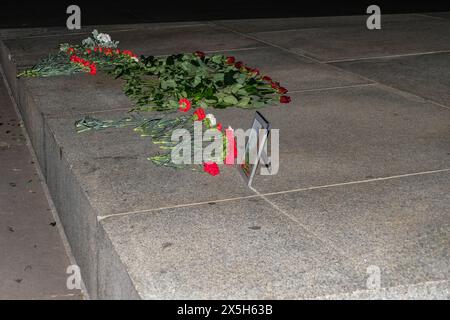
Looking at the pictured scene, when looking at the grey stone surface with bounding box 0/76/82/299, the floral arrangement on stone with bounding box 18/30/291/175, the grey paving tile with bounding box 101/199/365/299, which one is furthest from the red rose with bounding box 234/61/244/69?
the grey paving tile with bounding box 101/199/365/299

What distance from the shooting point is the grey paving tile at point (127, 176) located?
3.70 meters

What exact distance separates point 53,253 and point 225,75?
2402 millimetres

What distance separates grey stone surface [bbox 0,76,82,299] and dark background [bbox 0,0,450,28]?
6.19 meters

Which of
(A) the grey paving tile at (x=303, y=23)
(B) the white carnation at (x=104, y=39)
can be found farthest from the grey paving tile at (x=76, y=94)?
(A) the grey paving tile at (x=303, y=23)

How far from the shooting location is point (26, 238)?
4.30m

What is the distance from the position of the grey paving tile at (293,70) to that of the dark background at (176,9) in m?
4.18

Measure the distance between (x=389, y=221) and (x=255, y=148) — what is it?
72 cm

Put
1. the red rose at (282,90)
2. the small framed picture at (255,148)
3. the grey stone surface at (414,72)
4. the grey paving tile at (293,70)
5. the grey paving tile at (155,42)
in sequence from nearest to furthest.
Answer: the small framed picture at (255,148) → the red rose at (282,90) → the grey stone surface at (414,72) → the grey paving tile at (293,70) → the grey paving tile at (155,42)

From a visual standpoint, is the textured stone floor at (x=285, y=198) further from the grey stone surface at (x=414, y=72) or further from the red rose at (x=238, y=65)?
the red rose at (x=238, y=65)

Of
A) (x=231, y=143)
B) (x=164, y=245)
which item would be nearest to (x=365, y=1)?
(x=231, y=143)

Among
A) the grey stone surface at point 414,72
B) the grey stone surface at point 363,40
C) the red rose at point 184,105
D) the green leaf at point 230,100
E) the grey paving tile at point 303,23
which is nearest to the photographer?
the red rose at point 184,105

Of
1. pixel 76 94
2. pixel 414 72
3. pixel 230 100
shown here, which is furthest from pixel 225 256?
pixel 414 72

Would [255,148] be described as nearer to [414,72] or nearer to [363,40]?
[414,72]

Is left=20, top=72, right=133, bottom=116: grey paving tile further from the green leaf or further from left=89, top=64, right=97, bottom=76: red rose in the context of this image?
the green leaf
